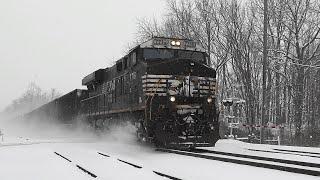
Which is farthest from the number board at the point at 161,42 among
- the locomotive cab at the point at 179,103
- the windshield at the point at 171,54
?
the locomotive cab at the point at 179,103

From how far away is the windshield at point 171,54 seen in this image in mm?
14227

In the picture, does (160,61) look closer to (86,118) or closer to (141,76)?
(141,76)

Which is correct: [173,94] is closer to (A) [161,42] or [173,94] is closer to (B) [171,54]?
(B) [171,54]

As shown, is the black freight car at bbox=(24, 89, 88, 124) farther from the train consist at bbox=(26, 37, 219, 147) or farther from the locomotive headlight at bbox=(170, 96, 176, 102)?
the locomotive headlight at bbox=(170, 96, 176, 102)

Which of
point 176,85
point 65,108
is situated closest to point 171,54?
point 176,85

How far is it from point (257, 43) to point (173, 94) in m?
25.5

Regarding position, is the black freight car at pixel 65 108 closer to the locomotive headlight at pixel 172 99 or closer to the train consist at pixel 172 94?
the train consist at pixel 172 94

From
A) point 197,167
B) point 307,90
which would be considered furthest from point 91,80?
point 307,90

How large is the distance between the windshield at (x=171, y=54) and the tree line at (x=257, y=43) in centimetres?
1648

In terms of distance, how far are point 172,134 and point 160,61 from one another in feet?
8.07

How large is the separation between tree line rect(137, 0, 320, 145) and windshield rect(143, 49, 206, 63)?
54.1 ft

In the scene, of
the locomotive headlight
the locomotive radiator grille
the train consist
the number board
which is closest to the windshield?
the train consist

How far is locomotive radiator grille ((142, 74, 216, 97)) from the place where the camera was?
528 inches

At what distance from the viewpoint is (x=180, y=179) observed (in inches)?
291
